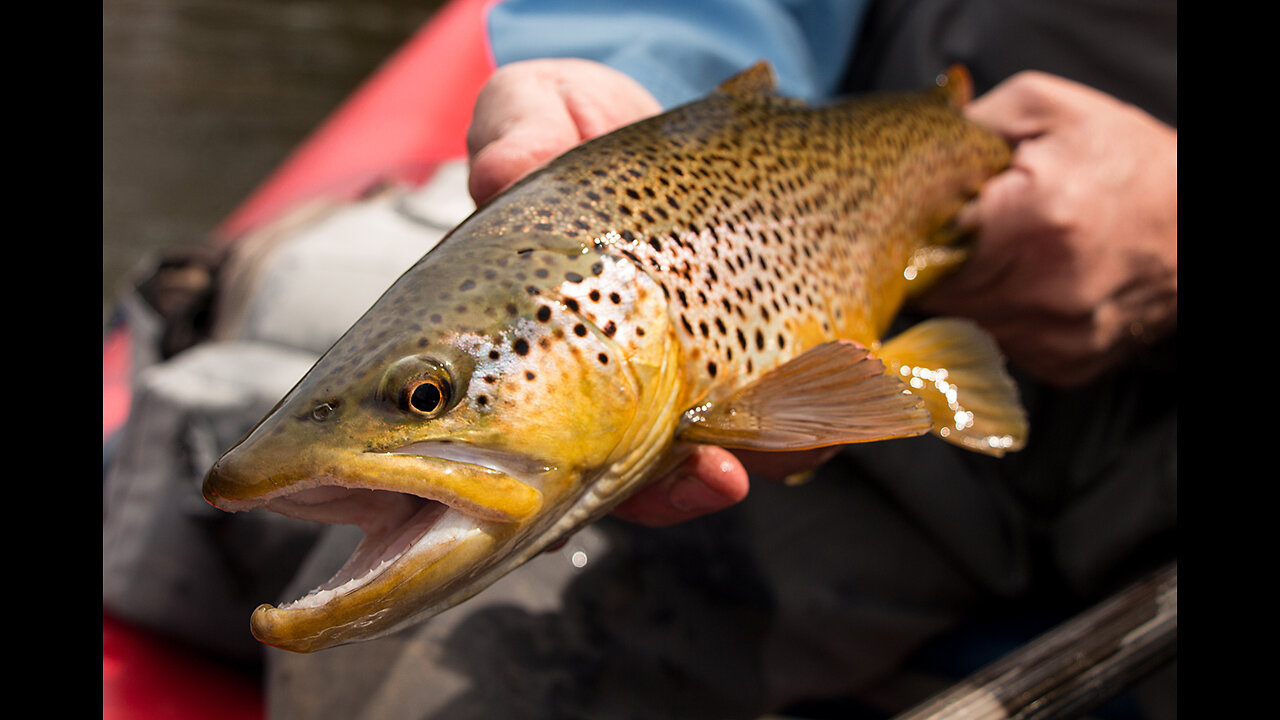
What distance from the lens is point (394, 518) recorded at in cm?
103

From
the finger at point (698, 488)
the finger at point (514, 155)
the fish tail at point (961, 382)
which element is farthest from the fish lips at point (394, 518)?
the fish tail at point (961, 382)

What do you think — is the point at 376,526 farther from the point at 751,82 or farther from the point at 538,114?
the point at 751,82

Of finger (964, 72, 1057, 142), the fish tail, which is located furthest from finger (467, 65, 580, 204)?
finger (964, 72, 1057, 142)

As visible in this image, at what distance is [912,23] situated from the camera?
225 cm

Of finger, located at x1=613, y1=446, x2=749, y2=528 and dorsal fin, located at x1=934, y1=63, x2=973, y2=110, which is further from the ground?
dorsal fin, located at x1=934, y1=63, x2=973, y2=110

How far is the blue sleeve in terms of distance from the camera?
1906mm

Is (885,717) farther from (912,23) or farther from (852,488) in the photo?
(912,23)

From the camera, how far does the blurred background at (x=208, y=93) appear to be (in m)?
6.19

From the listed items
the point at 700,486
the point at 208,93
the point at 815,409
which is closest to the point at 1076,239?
the point at 815,409

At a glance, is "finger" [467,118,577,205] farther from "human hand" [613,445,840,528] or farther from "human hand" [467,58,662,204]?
"human hand" [613,445,840,528]

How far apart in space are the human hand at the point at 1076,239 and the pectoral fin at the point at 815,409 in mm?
774

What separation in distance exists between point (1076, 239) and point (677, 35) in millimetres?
946

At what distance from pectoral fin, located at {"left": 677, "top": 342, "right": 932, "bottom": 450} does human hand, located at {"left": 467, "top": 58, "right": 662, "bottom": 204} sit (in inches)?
17.8

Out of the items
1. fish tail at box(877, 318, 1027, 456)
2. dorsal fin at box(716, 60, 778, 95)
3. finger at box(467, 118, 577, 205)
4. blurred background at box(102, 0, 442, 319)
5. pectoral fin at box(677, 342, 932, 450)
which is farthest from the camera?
blurred background at box(102, 0, 442, 319)
